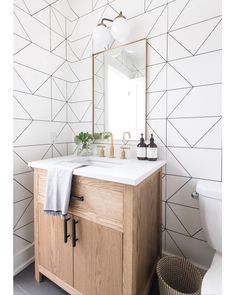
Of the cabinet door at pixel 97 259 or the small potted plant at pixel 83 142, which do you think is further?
the small potted plant at pixel 83 142

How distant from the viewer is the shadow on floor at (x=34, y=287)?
1171 mm

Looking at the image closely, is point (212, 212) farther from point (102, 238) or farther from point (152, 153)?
point (102, 238)

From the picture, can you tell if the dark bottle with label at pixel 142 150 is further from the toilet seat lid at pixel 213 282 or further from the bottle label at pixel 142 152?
the toilet seat lid at pixel 213 282

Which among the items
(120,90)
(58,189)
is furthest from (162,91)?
(58,189)

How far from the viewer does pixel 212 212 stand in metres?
0.96

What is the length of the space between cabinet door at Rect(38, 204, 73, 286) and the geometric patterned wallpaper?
0.29 m

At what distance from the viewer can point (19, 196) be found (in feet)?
4.39

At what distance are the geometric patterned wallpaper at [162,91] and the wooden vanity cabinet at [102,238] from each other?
9.0 inches

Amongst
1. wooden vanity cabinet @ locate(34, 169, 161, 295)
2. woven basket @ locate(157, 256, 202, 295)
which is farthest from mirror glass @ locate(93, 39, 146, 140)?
woven basket @ locate(157, 256, 202, 295)

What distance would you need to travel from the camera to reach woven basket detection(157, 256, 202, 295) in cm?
110

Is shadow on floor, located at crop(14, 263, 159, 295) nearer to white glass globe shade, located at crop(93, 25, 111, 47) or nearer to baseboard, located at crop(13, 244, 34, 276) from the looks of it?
baseboard, located at crop(13, 244, 34, 276)

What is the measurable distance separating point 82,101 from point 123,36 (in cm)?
66

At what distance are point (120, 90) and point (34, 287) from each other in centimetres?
158

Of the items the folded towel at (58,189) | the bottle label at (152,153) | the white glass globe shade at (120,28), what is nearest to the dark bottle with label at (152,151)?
the bottle label at (152,153)
